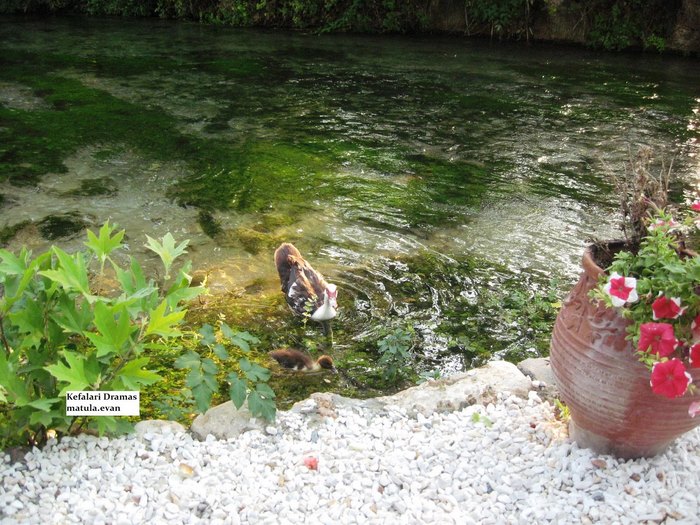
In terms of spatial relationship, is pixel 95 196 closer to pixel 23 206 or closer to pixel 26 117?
pixel 23 206

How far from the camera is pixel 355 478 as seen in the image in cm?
278

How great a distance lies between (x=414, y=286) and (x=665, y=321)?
2.50 metres

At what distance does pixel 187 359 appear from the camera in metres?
2.96

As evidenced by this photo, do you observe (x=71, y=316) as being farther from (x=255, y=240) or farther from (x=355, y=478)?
(x=255, y=240)

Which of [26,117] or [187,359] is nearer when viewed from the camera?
[187,359]

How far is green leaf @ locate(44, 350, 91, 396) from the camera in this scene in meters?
2.51

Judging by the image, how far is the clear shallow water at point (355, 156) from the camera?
5.23 metres

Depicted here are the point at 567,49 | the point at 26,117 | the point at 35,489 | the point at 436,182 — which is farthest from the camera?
the point at 567,49

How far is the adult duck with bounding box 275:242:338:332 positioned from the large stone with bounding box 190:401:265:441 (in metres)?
1.08

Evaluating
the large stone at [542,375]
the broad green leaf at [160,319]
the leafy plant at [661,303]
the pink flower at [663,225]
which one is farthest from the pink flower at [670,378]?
the broad green leaf at [160,319]

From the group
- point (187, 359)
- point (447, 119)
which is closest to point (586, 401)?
point (187, 359)

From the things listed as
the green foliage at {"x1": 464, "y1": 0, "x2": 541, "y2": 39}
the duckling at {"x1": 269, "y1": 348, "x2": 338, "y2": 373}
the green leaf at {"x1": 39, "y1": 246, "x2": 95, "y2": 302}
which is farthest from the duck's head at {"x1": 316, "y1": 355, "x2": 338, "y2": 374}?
the green foliage at {"x1": 464, "y1": 0, "x2": 541, "y2": 39}

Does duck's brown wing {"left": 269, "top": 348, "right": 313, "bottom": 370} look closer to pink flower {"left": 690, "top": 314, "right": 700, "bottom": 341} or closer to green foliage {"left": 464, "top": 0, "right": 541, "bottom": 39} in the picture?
pink flower {"left": 690, "top": 314, "right": 700, "bottom": 341}

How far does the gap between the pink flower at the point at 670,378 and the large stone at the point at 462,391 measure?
103 centimetres
